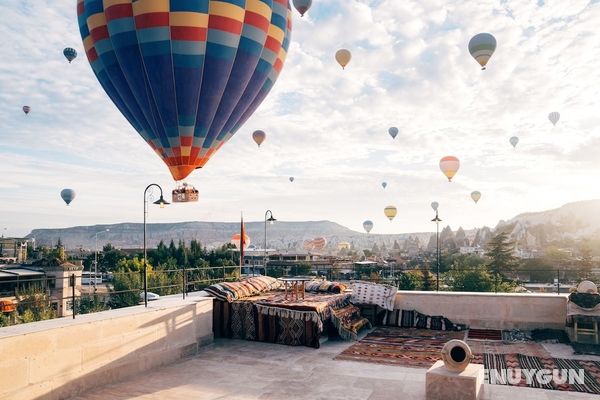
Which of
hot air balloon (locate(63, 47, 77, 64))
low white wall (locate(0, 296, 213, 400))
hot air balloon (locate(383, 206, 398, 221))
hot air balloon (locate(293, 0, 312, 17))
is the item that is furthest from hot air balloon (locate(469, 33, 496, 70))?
hot air balloon (locate(383, 206, 398, 221))

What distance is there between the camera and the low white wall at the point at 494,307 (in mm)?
10352

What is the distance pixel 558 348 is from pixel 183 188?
969 cm

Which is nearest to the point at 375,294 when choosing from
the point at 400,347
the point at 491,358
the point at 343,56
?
the point at 400,347

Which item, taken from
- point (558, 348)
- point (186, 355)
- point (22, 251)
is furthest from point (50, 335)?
point (22, 251)

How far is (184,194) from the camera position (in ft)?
46.1

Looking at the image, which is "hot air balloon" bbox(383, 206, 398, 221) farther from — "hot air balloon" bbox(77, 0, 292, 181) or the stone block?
the stone block

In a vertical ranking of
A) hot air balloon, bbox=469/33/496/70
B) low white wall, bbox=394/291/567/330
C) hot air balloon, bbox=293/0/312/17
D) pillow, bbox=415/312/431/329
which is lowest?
Answer: pillow, bbox=415/312/431/329

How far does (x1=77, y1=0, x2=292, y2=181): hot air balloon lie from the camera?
35.1 ft

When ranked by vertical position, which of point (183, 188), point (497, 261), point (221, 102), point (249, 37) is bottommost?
point (497, 261)

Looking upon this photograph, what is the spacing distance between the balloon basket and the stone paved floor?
5763 mm

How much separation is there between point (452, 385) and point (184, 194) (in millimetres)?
9589

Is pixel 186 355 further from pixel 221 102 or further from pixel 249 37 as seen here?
pixel 249 37

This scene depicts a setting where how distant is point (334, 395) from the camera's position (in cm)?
684

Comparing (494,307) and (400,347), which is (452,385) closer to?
(400,347)
